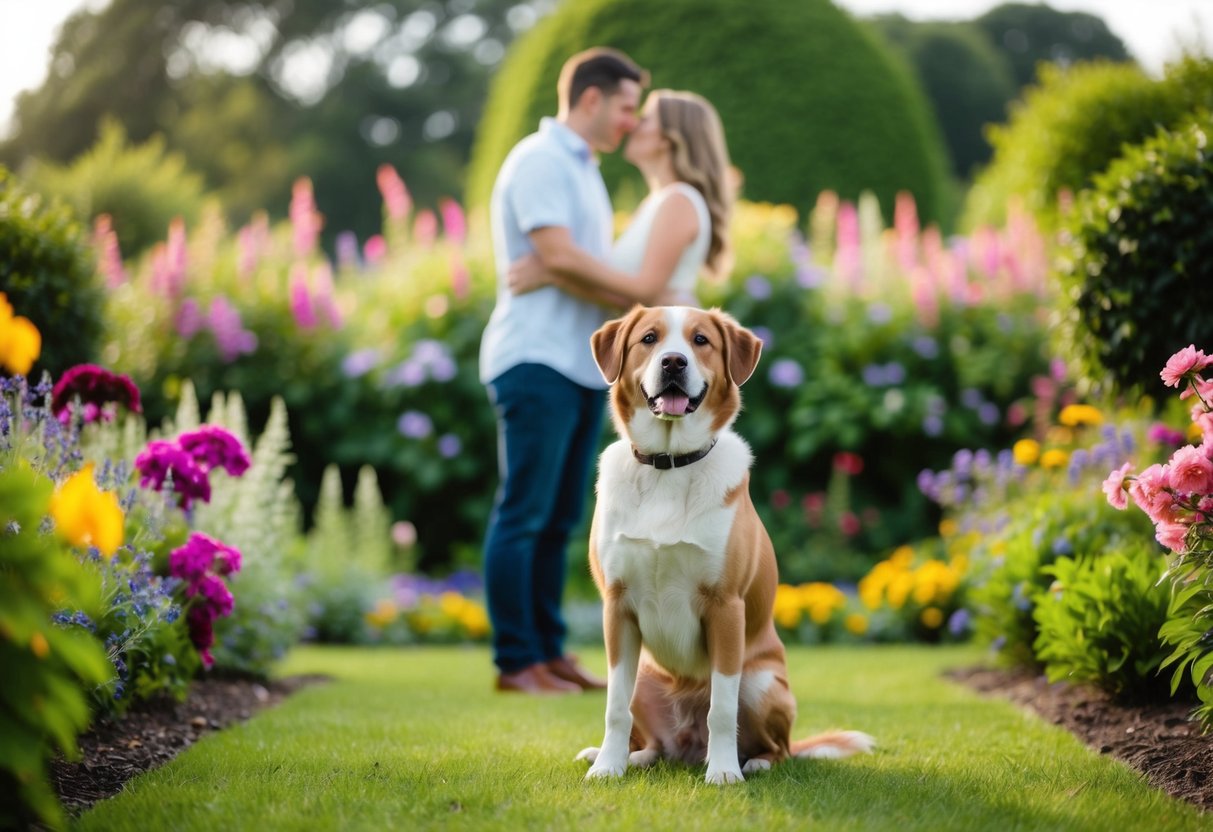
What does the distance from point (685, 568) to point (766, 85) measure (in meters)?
9.56

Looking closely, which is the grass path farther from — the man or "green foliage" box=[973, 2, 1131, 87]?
"green foliage" box=[973, 2, 1131, 87]

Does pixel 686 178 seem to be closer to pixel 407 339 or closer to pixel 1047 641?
pixel 1047 641

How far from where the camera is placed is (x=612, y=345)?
3420 mm

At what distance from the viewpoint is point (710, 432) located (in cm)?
329

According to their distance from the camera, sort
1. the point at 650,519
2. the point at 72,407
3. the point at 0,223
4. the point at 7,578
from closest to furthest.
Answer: the point at 7,578, the point at 650,519, the point at 72,407, the point at 0,223

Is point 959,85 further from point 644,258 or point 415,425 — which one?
point 644,258

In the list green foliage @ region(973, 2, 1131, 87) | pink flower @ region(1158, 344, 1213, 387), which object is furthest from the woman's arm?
→ green foliage @ region(973, 2, 1131, 87)

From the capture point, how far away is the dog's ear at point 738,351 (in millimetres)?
3332

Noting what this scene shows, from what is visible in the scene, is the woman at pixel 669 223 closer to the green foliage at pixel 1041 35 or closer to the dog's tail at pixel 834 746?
the dog's tail at pixel 834 746

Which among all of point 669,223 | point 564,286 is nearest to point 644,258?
point 669,223

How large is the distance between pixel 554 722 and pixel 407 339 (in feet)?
16.2

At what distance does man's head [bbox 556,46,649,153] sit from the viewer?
5.04 metres

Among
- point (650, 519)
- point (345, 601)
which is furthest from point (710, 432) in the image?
point (345, 601)

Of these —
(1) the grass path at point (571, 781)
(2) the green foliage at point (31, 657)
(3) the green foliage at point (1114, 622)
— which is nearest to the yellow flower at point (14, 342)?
(2) the green foliage at point (31, 657)
